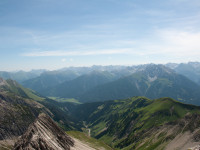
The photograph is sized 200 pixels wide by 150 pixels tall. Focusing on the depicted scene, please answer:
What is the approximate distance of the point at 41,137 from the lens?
7256cm

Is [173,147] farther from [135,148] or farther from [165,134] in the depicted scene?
[135,148]

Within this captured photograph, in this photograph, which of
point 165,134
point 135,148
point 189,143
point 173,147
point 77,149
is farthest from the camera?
point 135,148

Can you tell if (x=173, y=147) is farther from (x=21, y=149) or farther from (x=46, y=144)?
(x=21, y=149)

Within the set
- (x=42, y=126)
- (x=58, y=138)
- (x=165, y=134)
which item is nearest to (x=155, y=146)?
(x=165, y=134)

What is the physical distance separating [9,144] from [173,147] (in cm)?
18232

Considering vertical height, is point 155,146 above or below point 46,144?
below

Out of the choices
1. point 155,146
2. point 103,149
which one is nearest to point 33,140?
point 103,149

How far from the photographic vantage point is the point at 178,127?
168375 millimetres

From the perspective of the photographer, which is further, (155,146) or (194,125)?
(155,146)

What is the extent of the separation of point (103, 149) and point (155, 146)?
175ft

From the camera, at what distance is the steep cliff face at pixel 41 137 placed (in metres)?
68.5

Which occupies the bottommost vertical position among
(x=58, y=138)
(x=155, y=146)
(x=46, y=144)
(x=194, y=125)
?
(x=155, y=146)

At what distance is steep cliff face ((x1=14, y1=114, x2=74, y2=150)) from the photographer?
68544mm

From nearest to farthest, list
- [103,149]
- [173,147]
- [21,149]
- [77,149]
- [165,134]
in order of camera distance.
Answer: [21,149] → [77,149] → [173,147] → [103,149] → [165,134]
